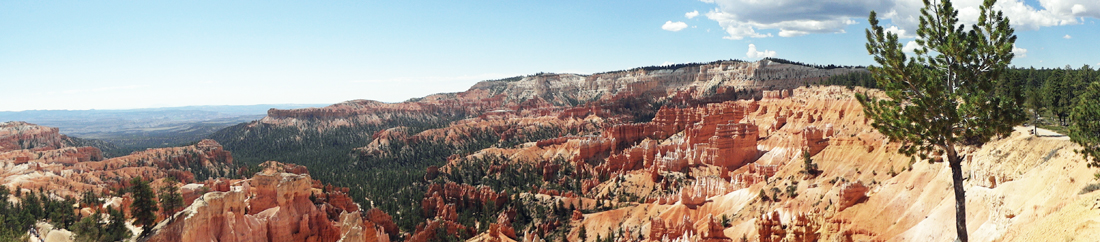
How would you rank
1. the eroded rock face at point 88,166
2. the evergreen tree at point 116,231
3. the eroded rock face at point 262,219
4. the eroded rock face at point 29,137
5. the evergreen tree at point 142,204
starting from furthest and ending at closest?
the eroded rock face at point 29,137 < the eroded rock face at point 88,166 < the evergreen tree at point 116,231 < the evergreen tree at point 142,204 < the eroded rock face at point 262,219

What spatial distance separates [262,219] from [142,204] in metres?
5.88

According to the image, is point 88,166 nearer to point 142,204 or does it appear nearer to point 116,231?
point 116,231

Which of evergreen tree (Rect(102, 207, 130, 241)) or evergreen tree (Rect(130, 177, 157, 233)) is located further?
evergreen tree (Rect(102, 207, 130, 241))

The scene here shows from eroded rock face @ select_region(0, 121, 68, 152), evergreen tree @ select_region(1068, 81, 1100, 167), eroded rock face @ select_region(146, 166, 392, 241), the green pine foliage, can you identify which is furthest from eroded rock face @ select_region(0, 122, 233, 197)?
evergreen tree @ select_region(1068, 81, 1100, 167)

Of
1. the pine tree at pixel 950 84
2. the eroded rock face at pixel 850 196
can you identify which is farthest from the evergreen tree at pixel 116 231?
the eroded rock face at pixel 850 196

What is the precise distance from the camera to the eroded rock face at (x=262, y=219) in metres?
24.5

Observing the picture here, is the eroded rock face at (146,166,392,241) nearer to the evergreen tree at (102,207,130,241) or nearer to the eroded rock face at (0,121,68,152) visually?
the evergreen tree at (102,207,130,241)

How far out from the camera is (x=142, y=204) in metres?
26.2

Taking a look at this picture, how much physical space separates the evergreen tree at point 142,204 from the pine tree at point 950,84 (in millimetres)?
30220

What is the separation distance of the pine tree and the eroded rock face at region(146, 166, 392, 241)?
26.0 m

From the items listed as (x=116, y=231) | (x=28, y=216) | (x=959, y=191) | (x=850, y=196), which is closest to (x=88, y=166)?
(x=28, y=216)

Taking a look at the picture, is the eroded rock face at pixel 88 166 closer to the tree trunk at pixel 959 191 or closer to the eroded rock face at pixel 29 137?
the eroded rock face at pixel 29 137

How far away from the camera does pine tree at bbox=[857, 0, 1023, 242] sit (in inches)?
638

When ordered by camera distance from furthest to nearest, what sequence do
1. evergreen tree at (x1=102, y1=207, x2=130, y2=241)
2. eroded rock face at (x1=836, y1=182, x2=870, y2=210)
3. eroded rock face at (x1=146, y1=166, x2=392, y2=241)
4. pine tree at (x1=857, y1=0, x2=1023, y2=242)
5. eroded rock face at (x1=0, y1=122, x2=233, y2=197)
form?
eroded rock face at (x1=0, y1=122, x2=233, y2=197)
eroded rock face at (x1=836, y1=182, x2=870, y2=210)
evergreen tree at (x1=102, y1=207, x2=130, y2=241)
eroded rock face at (x1=146, y1=166, x2=392, y2=241)
pine tree at (x1=857, y1=0, x2=1023, y2=242)
